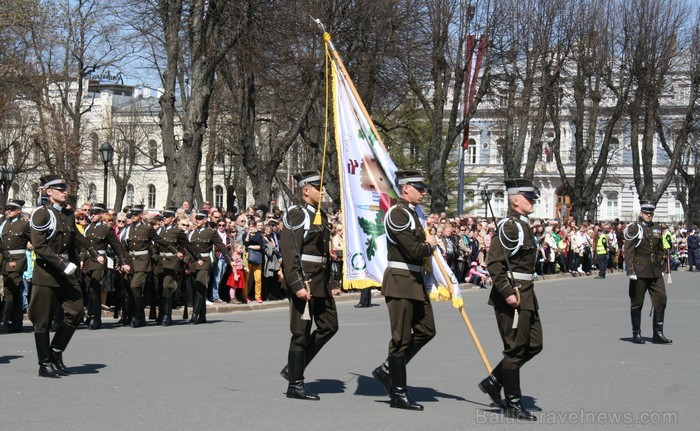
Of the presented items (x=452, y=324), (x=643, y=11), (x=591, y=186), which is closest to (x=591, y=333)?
(x=452, y=324)

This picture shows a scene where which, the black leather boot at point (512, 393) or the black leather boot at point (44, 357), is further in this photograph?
the black leather boot at point (44, 357)

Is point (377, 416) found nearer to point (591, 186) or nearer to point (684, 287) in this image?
point (684, 287)

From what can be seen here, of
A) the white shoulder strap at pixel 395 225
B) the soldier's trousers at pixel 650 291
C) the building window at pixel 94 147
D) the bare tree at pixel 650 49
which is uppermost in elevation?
the bare tree at pixel 650 49

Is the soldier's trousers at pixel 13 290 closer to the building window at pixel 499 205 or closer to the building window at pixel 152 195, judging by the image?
the building window at pixel 499 205

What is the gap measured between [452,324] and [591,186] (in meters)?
35.6

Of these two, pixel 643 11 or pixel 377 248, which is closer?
pixel 377 248

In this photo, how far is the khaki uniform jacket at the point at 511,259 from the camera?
9195mm

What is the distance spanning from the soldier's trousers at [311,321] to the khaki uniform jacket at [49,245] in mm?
2627

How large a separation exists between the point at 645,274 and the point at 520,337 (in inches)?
260

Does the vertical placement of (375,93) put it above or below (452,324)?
above

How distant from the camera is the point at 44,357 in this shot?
10852 mm

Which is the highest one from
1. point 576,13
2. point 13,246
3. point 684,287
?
point 576,13

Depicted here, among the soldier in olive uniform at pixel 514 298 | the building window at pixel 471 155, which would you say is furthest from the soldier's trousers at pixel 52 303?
the building window at pixel 471 155

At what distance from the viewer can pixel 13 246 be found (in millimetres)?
15430
